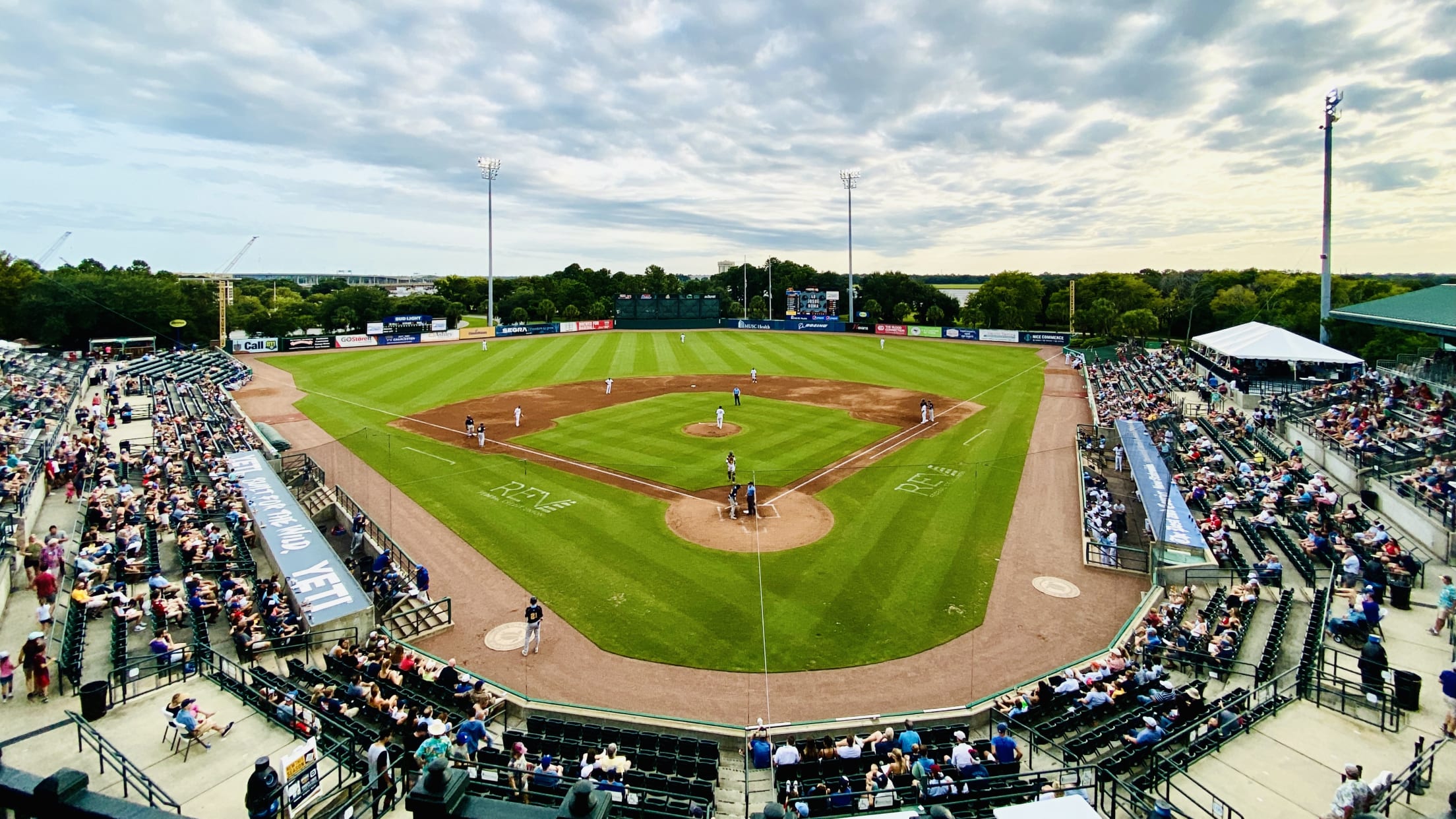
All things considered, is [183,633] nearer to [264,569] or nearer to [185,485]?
[264,569]

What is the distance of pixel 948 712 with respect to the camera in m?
15.4

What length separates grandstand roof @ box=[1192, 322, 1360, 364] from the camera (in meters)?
42.2

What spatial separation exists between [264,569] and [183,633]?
4805mm

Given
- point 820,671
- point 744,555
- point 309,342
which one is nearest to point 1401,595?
point 820,671

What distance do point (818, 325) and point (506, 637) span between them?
93.0 metres

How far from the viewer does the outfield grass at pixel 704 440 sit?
33469 millimetres

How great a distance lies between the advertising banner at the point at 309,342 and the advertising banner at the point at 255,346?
4.22 ft

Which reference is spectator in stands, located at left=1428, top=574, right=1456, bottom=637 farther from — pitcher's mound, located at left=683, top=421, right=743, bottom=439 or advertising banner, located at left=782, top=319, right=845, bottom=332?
advertising banner, located at left=782, top=319, right=845, bottom=332

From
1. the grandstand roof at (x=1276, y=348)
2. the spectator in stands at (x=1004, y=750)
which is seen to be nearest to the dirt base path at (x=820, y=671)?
the spectator in stands at (x=1004, y=750)

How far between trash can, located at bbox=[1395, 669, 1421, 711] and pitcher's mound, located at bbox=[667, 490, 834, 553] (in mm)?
14965

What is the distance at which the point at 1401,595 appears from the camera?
18078 millimetres

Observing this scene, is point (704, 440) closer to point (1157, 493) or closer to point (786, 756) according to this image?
point (1157, 493)

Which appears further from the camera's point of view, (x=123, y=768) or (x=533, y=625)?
(x=533, y=625)

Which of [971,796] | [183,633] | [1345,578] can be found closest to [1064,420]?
[1345,578]
